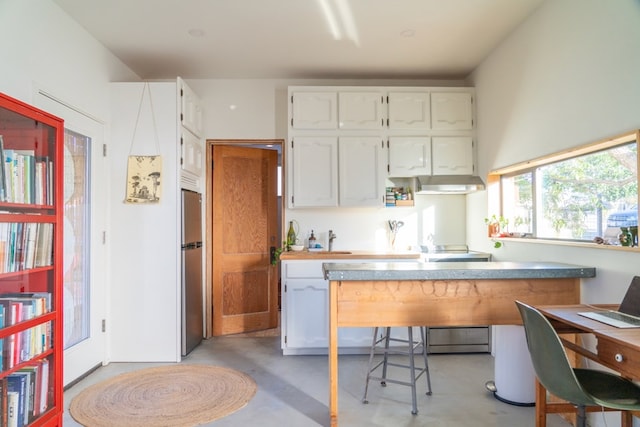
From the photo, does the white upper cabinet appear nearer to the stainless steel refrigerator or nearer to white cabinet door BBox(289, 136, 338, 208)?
the stainless steel refrigerator

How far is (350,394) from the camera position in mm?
2799

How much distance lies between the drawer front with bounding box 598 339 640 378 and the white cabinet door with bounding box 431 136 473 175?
8.18 feet

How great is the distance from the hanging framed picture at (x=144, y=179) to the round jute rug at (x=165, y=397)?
58.1 inches

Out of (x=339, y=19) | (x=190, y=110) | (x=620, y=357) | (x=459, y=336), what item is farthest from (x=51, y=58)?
(x=459, y=336)

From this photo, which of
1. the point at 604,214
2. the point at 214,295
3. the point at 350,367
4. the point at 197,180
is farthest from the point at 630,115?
the point at 214,295

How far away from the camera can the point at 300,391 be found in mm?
2855

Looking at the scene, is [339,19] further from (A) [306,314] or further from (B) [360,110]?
(A) [306,314]

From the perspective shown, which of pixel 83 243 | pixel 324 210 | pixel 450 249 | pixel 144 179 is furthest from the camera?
pixel 324 210

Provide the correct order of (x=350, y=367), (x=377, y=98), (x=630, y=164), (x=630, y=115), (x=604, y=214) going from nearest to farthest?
(x=630, y=115)
(x=630, y=164)
(x=604, y=214)
(x=350, y=367)
(x=377, y=98)

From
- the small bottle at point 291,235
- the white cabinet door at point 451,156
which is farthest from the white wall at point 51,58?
the white cabinet door at point 451,156

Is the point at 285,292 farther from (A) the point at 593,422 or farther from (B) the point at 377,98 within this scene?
(A) the point at 593,422

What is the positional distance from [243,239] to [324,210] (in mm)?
985

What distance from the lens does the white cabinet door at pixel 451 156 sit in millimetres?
3979

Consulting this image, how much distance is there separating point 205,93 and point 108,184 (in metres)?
1.47
